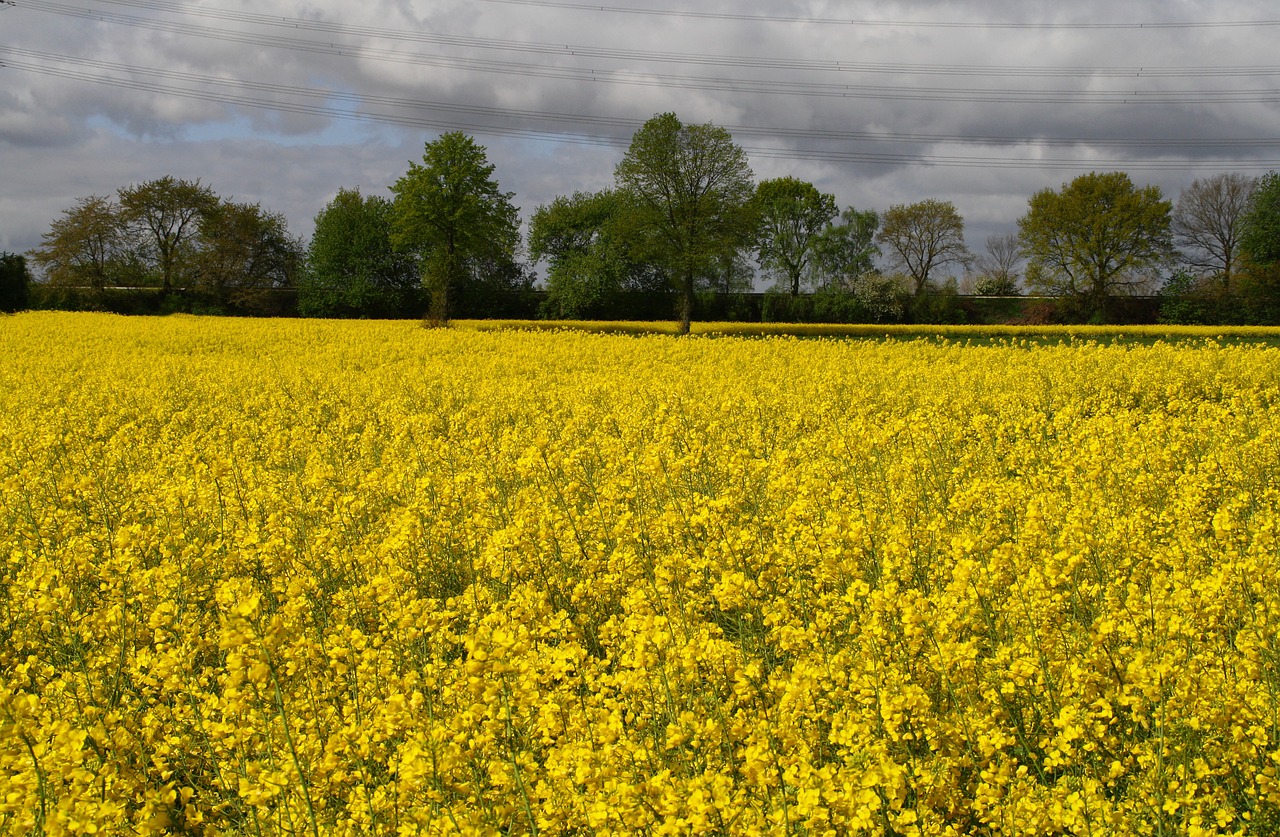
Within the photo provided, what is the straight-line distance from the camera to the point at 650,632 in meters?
3.24

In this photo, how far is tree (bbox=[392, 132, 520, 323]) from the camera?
126ft

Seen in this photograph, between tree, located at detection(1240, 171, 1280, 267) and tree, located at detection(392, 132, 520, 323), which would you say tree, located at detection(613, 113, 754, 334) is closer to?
tree, located at detection(392, 132, 520, 323)

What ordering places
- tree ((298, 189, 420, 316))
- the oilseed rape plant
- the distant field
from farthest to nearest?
1. tree ((298, 189, 420, 316))
2. the distant field
3. the oilseed rape plant

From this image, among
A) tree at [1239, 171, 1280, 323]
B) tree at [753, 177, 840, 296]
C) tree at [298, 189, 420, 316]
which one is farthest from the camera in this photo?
tree at [753, 177, 840, 296]

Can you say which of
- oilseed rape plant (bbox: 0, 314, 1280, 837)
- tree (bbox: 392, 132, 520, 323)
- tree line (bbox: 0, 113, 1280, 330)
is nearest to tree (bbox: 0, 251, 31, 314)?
tree line (bbox: 0, 113, 1280, 330)

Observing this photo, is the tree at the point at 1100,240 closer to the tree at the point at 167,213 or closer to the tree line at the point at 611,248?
the tree line at the point at 611,248

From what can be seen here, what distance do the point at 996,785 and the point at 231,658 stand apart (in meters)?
2.52

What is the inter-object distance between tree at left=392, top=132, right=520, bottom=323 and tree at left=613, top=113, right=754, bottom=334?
6319 mm

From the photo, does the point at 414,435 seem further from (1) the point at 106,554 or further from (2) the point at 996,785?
(2) the point at 996,785

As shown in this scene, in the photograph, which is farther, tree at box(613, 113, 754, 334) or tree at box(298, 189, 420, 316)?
tree at box(298, 189, 420, 316)

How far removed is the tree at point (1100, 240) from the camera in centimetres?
5256

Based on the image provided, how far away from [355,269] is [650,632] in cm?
5534

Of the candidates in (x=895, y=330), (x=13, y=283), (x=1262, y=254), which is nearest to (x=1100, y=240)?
(x=1262, y=254)

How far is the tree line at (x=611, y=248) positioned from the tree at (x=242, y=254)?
0.14 meters
